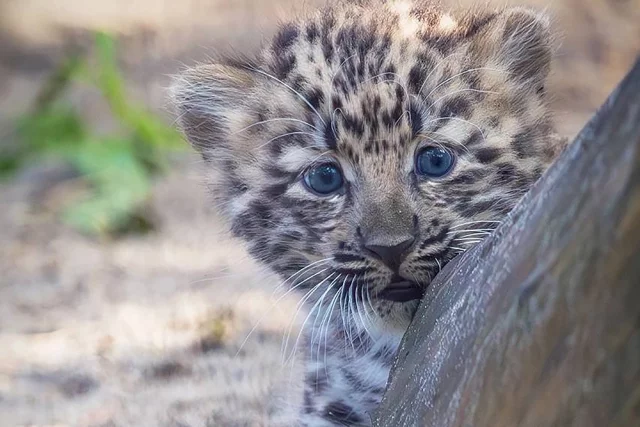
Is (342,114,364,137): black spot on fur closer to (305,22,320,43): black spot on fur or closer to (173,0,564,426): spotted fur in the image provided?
(173,0,564,426): spotted fur

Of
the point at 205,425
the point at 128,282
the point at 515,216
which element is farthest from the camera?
the point at 128,282

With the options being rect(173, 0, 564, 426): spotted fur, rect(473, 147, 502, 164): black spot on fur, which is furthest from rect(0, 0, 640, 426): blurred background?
rect(473, 147, 502, 164): black spot on fur

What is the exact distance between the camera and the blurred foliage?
26.2 ft

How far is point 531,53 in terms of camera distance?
156 inches

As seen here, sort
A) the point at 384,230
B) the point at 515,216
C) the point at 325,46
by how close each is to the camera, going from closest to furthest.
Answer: the point at 515,216 < the point at 384,230 < the point at 325,46

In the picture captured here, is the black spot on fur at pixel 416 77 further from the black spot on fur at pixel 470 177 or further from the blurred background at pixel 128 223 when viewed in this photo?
the blurred background at pixel 128 223

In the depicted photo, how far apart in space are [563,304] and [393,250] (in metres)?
1.05

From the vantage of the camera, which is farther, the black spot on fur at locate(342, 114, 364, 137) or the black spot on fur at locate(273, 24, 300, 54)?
the black spot on fur at locate(273, 24, 300, 54)

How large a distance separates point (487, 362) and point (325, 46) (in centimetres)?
170

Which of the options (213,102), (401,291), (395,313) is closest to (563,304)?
(401,291)

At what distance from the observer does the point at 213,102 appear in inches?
167

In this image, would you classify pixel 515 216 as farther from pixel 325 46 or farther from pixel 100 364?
pixel 100 364

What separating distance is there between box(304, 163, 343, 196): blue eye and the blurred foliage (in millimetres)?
4557

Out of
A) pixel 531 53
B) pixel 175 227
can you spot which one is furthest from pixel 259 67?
pixel 175 227
